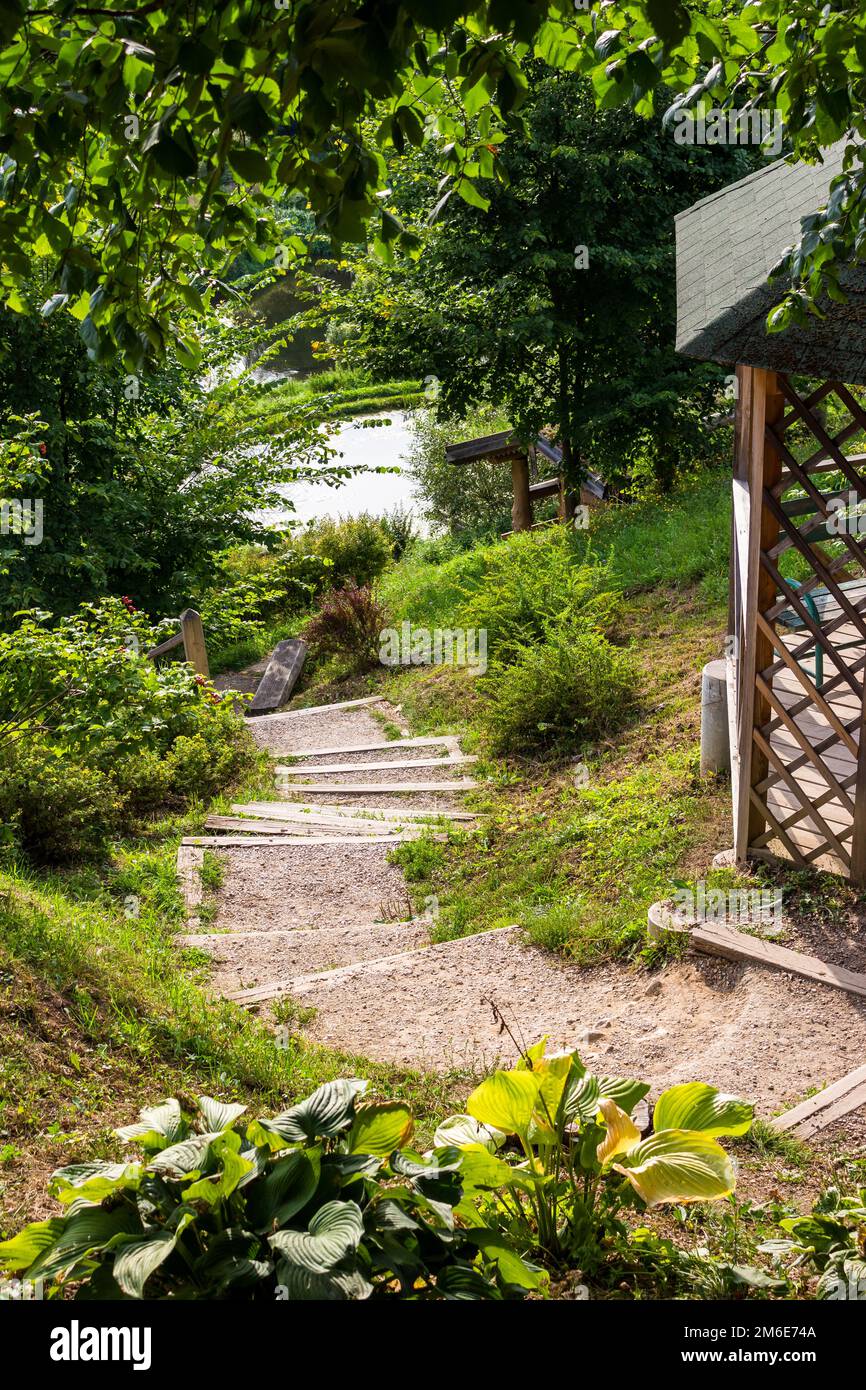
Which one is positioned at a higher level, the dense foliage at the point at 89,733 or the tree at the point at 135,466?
the tree at the point at 135,466

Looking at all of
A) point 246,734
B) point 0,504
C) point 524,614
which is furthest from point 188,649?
point 0,504

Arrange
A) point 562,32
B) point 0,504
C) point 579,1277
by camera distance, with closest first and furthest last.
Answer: point 579,1277, point 562,32, point 0,504

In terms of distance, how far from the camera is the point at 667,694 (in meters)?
9.46

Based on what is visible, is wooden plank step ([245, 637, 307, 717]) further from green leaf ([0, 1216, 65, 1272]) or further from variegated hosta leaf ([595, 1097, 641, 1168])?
green leaf ([0, 1216, 65, 1272])

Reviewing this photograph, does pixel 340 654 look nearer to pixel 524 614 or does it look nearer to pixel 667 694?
pixel 524 614

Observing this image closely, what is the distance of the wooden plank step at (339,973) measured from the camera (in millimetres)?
5887

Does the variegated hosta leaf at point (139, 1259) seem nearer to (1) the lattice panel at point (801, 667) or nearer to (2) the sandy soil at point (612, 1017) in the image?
(2) the sandy soil at point (612, 1017)

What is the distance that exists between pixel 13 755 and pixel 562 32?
19.6ft

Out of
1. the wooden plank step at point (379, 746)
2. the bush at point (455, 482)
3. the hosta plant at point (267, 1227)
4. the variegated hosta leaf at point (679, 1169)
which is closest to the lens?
the hosta plant at point (267, 1227)

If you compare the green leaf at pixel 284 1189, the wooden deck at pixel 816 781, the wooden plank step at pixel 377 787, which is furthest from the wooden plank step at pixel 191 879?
the green leaf at pixel 284 1189

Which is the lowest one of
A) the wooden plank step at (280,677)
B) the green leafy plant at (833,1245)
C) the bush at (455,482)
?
the green leafy plant at (833,1245)

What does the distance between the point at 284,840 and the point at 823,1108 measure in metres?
5.13

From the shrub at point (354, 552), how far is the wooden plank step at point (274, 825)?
9.86 m

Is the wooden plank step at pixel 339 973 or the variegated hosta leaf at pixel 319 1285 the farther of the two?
the wooden plank step at pixel 339 973
